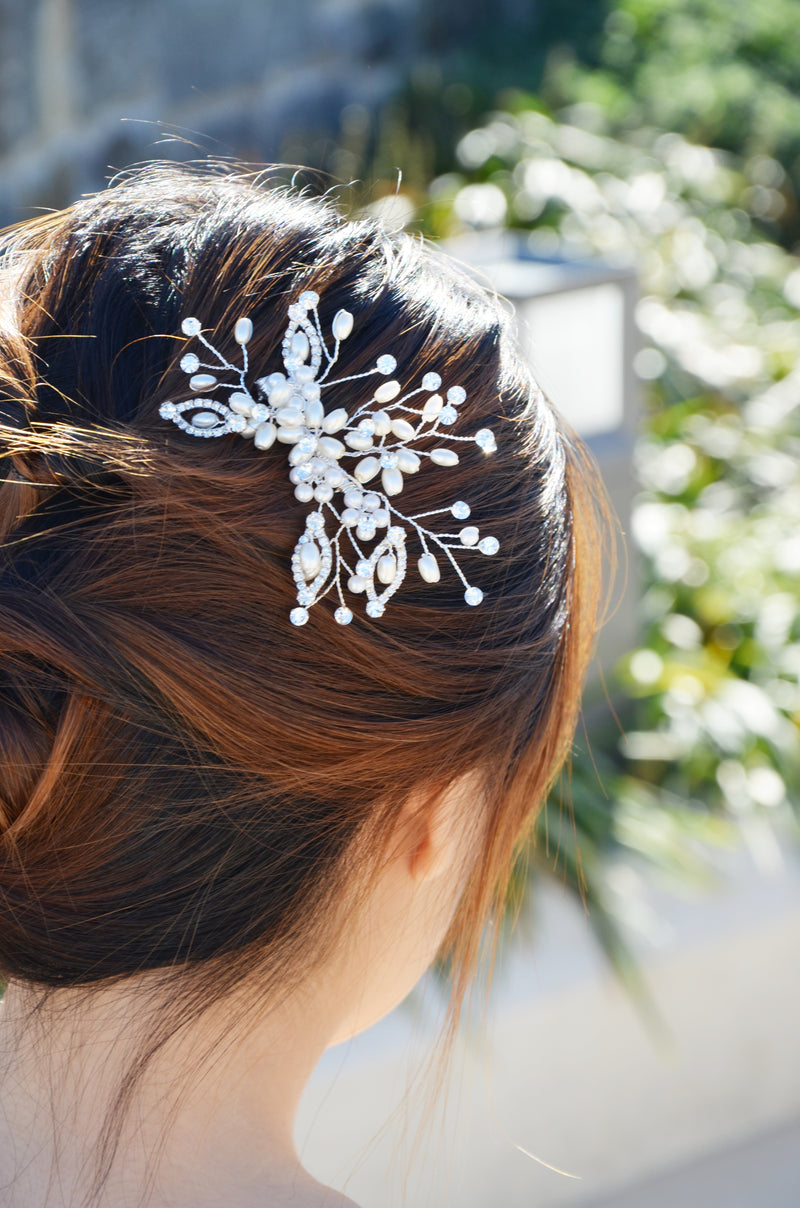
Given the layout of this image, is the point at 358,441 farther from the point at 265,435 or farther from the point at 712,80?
the point at 712,80

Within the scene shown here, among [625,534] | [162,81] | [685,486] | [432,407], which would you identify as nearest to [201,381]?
[432,407]

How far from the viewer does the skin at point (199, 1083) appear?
2.30 feet

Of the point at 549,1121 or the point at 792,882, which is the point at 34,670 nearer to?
the point at 549,1121

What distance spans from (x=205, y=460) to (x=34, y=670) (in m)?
0.15

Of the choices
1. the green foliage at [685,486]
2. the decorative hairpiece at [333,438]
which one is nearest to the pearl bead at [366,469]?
the decorative hairpiece at [333,438]

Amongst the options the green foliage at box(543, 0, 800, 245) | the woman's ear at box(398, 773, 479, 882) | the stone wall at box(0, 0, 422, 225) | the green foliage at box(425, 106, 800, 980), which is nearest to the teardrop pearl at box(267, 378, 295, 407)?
the woman's ear at box(398, 773, 479, 882)

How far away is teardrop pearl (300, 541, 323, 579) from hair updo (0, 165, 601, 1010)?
14 millimetres

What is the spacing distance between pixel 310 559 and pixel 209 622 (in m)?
0.07

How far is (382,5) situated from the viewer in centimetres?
513

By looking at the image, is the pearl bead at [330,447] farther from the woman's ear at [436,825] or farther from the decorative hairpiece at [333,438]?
the woman's ear at [436,825]

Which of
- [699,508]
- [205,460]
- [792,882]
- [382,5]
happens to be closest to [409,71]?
[382,5]

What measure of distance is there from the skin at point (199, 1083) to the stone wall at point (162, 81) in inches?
114

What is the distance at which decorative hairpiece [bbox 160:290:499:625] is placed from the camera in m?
0.63

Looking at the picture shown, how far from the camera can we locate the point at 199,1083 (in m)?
0.73
